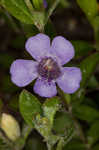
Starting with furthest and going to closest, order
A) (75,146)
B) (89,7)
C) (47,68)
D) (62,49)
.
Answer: (75,146)
(89,7)
(47,68)
(62,49)

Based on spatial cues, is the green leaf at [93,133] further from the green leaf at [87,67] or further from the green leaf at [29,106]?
the green leaf at [29,106]

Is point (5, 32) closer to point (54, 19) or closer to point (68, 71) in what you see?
point (54, 19)

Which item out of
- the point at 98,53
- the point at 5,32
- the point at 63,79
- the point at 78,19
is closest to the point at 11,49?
the point at 5,32

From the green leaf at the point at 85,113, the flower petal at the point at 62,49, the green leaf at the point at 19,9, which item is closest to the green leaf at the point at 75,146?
the green leaf at the point at 85,113

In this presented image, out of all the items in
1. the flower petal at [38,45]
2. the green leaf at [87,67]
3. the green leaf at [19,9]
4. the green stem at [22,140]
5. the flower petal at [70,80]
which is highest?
the green leaf at [19,9]

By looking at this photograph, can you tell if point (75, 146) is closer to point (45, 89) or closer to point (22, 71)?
point (45, 89)

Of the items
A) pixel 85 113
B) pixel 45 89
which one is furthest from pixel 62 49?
pixel 85 113
